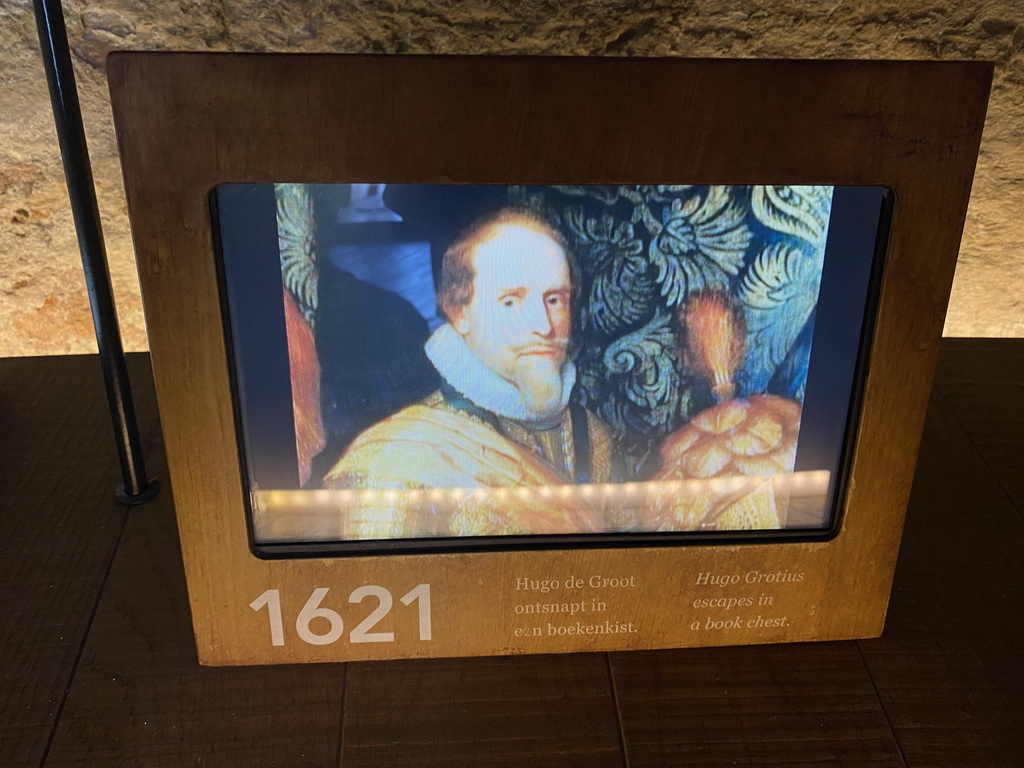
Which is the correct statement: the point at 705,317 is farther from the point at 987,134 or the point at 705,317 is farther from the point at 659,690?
the point at 987,134

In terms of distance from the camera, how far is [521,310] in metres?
0.56

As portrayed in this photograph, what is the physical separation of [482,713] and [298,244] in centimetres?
32

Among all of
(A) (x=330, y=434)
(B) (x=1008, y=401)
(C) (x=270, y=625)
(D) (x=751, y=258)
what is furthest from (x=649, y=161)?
(B) (x=1008, y=401)

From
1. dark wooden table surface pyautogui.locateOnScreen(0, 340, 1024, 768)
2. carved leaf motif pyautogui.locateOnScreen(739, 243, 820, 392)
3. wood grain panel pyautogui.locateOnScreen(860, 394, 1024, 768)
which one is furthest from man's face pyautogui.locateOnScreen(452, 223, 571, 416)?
wood grain panel pyautogui.locateOnScreen(860, 394, 1024, 768)

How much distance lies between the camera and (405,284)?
0.55m

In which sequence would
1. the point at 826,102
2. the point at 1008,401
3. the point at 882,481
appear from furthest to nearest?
the point at 1008,401 → the point at 882,481 → the point at 826,102

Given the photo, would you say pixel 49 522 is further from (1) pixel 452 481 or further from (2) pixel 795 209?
(2) pixel 795 209

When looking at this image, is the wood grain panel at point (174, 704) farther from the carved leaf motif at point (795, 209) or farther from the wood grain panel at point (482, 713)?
the carved leaf motif at point (795, 209)

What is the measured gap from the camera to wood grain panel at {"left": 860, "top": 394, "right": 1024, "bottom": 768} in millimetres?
602

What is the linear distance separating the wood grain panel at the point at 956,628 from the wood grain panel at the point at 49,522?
1.81 feet

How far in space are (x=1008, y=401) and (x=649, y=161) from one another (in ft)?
2.09

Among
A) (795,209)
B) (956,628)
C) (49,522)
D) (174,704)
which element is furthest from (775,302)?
(49,522)

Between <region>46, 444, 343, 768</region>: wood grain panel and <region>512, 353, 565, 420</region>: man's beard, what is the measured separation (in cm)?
23

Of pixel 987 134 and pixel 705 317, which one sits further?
pixel 987 134
